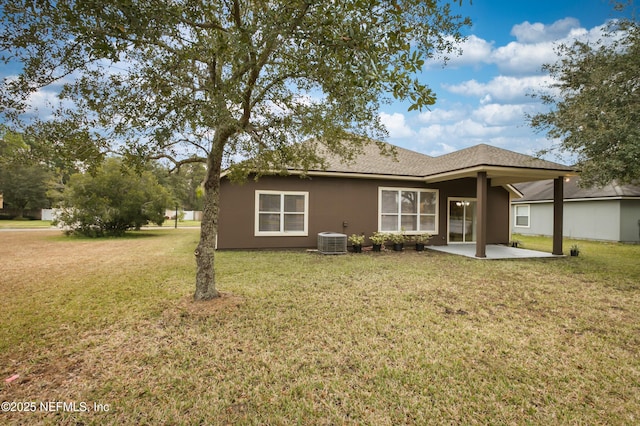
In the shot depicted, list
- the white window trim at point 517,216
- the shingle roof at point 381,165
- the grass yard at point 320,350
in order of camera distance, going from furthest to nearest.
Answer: the white window trim at point 517,216
the shingle roof at point 381,165
the grass yard at point 320,350

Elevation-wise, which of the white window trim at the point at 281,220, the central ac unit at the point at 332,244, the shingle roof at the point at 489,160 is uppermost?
the shingle roof at the point at 489,160

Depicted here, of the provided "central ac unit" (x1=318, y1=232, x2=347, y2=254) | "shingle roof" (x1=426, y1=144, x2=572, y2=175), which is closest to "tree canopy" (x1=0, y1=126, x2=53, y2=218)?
"central ac unit" (x1=318, y1=232, x2=347, y2=254)

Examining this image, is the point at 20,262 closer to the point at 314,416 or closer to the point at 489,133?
the point at 314,416

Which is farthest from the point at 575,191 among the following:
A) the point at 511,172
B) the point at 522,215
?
the point at 511,172

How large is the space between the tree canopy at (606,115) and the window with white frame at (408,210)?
4.33 m

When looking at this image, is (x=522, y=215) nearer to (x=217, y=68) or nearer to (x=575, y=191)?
(x=575, y=191)

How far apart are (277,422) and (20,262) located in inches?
381

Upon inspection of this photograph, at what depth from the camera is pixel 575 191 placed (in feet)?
55.9

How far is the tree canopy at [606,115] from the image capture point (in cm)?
630

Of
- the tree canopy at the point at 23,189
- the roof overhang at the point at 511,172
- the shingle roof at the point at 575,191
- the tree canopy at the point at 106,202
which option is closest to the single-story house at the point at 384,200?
the roof overhang at the point at 511,172

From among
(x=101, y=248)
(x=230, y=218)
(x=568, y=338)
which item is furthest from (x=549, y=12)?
(x=101, y=248)

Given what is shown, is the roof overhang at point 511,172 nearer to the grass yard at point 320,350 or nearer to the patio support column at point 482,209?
the patio support column at point 482,209

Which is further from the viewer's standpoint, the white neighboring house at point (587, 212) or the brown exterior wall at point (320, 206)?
the white neighboring house at point (587, 212)

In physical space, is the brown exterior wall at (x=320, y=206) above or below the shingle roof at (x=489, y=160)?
below
